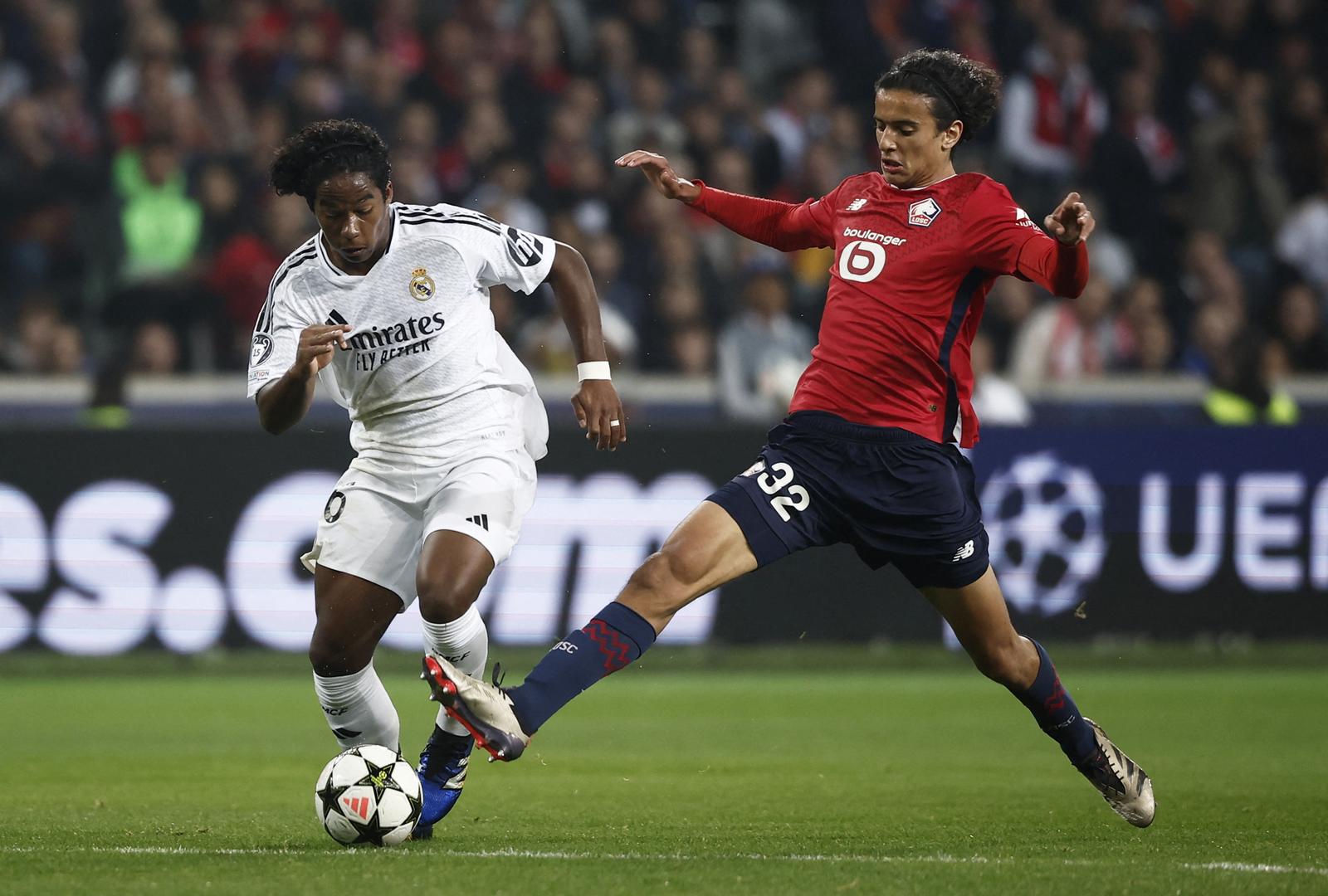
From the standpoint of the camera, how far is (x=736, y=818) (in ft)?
20.6

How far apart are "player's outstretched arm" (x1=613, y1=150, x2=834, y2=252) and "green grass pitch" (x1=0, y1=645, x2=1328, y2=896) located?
6.18ft

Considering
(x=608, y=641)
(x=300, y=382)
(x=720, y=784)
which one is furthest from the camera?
(x=720, y=784)

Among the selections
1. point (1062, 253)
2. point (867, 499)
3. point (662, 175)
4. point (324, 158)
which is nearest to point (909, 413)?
point (867, 499)

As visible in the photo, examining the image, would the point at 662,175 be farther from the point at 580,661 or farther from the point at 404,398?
the point at 580,661

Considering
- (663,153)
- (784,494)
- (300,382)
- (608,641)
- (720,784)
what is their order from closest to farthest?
(608,641)
(300,382)
(784,494)
(720,784)
(663,153)

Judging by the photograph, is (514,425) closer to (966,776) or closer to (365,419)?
(365,419)

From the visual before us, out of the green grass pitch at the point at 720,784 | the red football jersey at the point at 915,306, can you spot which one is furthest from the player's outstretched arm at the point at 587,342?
the green grass pitch at the point at 720,784

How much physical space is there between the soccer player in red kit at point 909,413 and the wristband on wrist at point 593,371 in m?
0.57

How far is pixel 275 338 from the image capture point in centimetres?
593

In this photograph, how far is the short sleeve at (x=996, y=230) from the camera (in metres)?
5.61

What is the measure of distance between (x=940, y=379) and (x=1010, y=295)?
8381mm

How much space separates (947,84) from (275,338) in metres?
2.20

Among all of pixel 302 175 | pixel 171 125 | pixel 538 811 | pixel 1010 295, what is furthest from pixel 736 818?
pixel 171 125

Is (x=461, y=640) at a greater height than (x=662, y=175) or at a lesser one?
lesser
